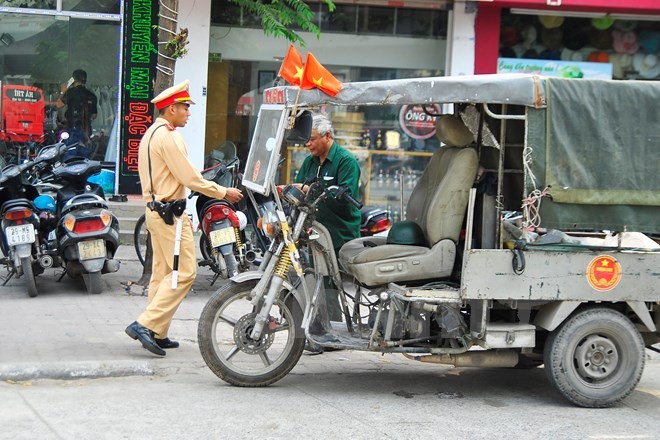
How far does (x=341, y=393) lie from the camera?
628cm

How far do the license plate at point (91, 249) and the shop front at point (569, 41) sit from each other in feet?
22.0

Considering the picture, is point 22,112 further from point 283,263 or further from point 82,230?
point 283,263

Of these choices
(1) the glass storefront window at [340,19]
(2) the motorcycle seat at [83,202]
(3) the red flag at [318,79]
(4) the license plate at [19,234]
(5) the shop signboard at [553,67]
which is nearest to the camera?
(3) the red flag at [318,79]

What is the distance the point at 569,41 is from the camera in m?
13.7

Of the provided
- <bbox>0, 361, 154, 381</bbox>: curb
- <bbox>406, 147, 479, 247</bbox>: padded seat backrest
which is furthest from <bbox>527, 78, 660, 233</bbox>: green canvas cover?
<bbox>0, 361, 154, 381</bbox>: curb

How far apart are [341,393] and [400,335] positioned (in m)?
0.59

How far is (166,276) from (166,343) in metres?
0.58

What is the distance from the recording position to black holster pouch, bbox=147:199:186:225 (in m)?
6.80

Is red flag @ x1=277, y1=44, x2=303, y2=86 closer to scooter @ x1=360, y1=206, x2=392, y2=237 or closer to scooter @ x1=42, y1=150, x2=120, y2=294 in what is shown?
scooter @ x1=42, y1=150, x2=120, y2=294

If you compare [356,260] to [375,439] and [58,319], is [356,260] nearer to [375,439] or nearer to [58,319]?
[375,439]

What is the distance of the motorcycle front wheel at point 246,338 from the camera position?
609 cm

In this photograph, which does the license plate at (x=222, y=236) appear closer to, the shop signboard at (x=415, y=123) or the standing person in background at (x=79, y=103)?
the standing person in background at (x=79, y=103)

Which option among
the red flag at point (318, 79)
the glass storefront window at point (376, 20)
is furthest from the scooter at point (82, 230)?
the glass storefront window at point (376, 20)

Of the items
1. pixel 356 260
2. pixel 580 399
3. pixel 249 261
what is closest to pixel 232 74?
pixel 249 261
